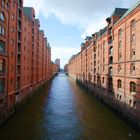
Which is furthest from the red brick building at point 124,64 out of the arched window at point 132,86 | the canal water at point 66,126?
the canal water at point 66,126

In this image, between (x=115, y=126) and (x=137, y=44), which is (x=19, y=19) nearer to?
(x=137, y=44)

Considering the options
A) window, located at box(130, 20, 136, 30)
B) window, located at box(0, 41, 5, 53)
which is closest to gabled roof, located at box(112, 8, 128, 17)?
window, located at box(130, 20, 136, 30)

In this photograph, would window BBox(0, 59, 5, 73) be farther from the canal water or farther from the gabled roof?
the gabled roof

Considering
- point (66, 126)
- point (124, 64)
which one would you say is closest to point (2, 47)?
point (66, 126)

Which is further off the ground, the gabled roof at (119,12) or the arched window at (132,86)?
the gabled roof at (119,12)

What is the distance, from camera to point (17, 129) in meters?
20.0

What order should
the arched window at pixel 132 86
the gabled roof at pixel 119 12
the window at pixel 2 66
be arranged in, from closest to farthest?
the window at pixel 2 66 < the arched window at pixel 132 86 < the gabled roof at pixel 119 12

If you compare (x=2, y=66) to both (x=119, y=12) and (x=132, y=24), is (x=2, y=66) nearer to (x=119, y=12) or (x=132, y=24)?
(x=132, y=24)

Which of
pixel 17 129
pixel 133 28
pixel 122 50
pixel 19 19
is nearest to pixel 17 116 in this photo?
pixel 17 129

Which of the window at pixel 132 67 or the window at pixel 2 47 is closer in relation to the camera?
the window at pixel 2 47

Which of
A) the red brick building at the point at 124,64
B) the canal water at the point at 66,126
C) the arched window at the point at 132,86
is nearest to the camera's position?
the canal water at the point at 66,126

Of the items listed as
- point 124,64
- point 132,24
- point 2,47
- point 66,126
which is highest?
point 132,24

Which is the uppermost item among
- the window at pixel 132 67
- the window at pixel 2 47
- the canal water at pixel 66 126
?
the window at pixel 2 47

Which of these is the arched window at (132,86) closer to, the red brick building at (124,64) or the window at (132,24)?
the red brick building at (124,64)
